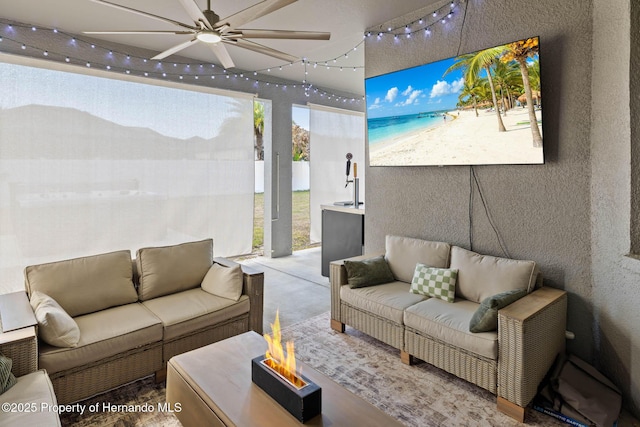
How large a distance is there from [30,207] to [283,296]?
2787mm

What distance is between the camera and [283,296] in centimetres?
426

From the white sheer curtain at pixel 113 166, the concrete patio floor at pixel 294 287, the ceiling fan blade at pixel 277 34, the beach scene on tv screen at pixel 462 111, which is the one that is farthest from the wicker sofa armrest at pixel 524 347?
the white sheer curtain at pixel 113 166

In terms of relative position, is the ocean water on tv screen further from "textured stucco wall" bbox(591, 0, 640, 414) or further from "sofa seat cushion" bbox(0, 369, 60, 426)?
"sofa seat cushion" bbox(0, 369, 60, 426)

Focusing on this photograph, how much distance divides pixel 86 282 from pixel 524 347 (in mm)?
2860

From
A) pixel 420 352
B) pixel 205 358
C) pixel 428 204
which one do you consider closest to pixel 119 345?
pixel 205 358

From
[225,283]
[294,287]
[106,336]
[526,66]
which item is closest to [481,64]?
[526,66]

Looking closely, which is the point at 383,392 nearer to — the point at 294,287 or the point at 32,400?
the point at 32,400

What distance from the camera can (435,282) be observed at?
2852 mm

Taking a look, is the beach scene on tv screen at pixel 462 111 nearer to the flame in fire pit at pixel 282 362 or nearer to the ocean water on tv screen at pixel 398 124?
the ocean water on tv screen at pixel 398 124

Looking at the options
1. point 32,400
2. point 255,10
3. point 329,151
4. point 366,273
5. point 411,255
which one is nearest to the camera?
point 32,400

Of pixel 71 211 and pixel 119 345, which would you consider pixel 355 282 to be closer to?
pixel 119 345

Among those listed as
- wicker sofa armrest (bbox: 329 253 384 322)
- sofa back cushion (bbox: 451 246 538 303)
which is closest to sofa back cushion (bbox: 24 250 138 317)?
wicker sofa armrest (bbox: 329 253 384 322)

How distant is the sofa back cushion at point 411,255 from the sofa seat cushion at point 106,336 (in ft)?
6.57

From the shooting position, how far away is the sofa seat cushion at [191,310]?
2523 millimetres
